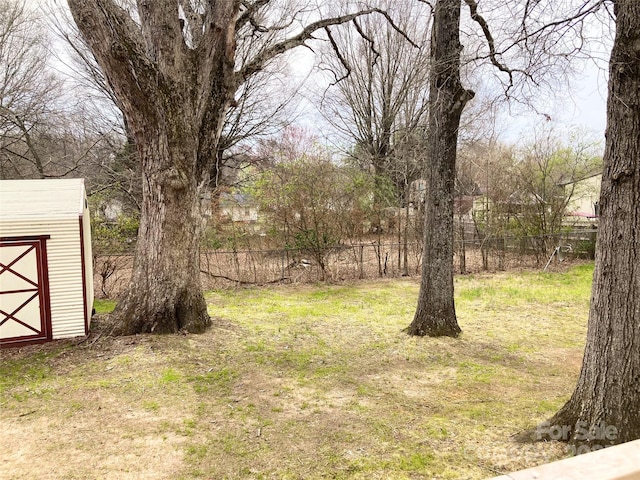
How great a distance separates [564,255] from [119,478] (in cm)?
1334

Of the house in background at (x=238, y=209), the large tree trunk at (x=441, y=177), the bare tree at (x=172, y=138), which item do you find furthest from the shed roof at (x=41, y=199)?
the large tree trunk at (x=441, y=177)

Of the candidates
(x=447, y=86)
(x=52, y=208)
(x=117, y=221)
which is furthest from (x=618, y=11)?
(x=117, y=221)

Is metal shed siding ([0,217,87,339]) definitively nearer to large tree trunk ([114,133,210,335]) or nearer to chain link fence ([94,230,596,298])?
large tree trunk ([114,133,210,335])

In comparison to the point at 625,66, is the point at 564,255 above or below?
below

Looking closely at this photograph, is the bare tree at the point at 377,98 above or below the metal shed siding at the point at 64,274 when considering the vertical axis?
above

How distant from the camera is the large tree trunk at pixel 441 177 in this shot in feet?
17.2

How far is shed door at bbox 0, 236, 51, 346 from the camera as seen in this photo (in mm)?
5059

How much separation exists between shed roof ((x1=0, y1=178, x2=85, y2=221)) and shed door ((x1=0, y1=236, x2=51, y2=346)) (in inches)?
13.5

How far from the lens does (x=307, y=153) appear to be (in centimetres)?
1032

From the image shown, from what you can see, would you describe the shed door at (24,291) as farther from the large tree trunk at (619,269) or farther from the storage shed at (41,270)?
the large tree trunk at (619,269)

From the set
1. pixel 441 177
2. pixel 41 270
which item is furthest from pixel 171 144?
pixel 441 177

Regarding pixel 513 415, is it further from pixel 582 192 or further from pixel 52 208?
pixel 582 192

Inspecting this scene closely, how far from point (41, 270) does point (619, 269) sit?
5.86m

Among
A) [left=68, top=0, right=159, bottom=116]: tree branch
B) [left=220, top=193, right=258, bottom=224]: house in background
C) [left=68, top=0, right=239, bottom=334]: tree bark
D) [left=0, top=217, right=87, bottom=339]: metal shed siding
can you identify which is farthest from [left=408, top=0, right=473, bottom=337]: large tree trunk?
[left=220, top=193, right=258, bottom=224]: house in background
